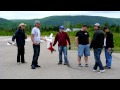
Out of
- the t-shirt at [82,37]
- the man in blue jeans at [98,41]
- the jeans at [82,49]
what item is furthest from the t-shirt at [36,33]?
the man in blue jeans at [98,41]

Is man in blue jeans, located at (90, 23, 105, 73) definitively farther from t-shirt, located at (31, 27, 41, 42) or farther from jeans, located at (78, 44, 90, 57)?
t-shirt, located at (31, 27, 41, 42)

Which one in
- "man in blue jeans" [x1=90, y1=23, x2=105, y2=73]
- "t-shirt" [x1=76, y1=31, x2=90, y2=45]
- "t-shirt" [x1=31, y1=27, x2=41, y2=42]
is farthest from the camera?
"t-shirt" [x1=76, y1=31, x2=90, y2=45]

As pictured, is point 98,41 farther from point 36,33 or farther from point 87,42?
point 36,33

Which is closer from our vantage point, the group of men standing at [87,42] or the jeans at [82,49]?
the group of men standing at [87,42]

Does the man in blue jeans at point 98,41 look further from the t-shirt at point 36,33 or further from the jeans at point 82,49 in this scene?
the t-shirt at point 36,33

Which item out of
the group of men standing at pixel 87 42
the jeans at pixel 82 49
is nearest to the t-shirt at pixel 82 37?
the group of men standing at pixel 87 42

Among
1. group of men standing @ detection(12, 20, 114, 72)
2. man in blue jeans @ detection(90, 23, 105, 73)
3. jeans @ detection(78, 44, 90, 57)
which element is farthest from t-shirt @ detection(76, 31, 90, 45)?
man in blue jeans @ detection(90, 23, 105, 73)

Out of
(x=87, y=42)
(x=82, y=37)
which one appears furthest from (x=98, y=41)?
(x=87, y=42)

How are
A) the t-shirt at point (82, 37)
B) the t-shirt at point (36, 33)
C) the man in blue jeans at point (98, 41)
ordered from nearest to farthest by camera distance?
1. the man in blue jeans at point (98, 41)
2. the t-shirt at point (36, 33)
3. the t-shirt at point (82, 37)

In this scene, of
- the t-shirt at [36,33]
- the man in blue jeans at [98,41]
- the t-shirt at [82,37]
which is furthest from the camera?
the t-shirt at [82,37]

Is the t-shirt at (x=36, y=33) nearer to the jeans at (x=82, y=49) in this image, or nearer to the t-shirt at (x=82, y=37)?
the t-shirt at (x=82, y=37)

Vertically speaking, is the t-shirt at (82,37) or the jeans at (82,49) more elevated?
the t-shirt at (82,37)
